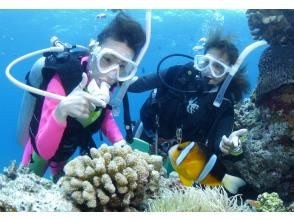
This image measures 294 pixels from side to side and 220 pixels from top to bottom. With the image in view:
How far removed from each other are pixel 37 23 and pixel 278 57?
2.82 m

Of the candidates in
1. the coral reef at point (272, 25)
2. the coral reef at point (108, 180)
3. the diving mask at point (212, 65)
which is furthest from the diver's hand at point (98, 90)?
the coral reef at point (272, 25)

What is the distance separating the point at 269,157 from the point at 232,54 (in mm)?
1243

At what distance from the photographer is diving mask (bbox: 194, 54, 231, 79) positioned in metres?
3.72

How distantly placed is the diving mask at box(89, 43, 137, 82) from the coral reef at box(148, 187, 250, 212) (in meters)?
1.23

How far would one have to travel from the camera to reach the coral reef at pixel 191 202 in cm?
303

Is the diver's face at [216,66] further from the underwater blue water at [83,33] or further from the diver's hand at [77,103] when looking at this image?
the diver's hand at [77,103]

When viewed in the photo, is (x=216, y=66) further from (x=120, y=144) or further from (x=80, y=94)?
(x=80, y=94)

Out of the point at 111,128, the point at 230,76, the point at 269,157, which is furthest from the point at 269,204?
the point at 111,128

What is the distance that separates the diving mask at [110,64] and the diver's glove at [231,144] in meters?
1.17

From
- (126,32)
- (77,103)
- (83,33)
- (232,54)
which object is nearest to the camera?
(77,103)

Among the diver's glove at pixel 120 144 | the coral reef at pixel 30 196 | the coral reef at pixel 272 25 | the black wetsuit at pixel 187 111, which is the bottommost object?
the coral reef at pixel 30 196

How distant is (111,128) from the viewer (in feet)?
11.9

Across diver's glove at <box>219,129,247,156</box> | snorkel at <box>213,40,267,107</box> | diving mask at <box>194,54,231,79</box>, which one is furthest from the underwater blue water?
diver's glove at <box>219,129,247,156</box>

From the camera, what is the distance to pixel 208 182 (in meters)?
3.54
